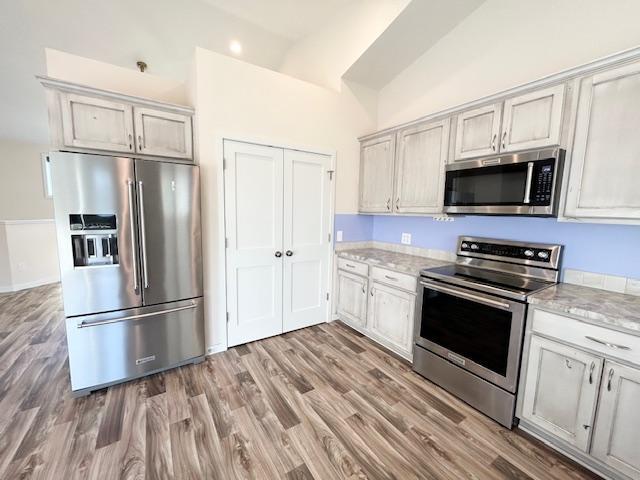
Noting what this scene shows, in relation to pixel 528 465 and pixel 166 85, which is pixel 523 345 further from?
pixel 166 85

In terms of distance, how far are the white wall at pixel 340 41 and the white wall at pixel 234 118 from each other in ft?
1.47

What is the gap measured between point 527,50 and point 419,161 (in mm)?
1209

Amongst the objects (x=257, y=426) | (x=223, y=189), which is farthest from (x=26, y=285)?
(x=257, y=426)

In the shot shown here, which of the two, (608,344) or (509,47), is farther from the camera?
(509,47)

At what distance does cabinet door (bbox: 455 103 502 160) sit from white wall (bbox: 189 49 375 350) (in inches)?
57.6

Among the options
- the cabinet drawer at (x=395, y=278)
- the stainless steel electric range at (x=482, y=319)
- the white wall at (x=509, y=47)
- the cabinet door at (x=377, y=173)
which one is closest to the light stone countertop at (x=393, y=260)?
the cabinet drawer at (x=395, y=278)

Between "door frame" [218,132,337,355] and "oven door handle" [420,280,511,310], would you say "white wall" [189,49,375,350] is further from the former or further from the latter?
"oven door handle" [420,280,511,310]

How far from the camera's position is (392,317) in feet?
9.09

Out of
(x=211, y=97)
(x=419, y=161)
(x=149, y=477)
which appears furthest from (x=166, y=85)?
(x=149, y=477)

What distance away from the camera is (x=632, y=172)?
158 cm

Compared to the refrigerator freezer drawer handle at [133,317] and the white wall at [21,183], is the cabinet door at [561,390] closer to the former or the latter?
the refrigerator freezer drawer handle at [133,317]

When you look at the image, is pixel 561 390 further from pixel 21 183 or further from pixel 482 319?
pixel 21 183

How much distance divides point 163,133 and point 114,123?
1.18ft

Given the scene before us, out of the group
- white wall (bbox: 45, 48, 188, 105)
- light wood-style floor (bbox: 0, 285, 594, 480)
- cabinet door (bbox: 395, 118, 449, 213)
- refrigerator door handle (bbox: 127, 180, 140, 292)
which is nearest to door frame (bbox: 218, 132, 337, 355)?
light wood-style floor (bbox: 0, 285, 594, 480)
